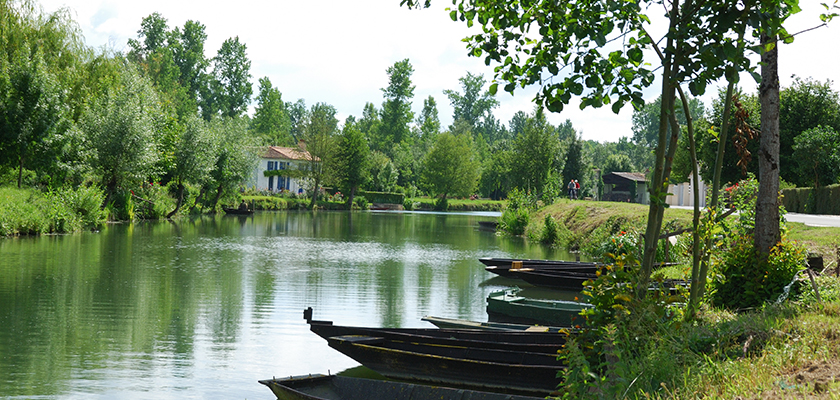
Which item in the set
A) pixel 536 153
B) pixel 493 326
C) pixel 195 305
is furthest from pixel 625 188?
pixel 493 326

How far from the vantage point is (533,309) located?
37.0ft

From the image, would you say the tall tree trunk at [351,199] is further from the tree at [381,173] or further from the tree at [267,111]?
the tree at [267,111]

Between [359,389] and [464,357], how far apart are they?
138 cm

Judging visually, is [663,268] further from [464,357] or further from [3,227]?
[3,227]

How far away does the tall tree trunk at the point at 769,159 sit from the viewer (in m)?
7.60

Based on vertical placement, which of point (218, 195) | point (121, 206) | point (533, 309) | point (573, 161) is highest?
point (573, 161)

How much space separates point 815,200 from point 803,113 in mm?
7410

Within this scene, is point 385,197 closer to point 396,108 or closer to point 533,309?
point 396,108

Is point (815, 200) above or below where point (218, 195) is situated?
above

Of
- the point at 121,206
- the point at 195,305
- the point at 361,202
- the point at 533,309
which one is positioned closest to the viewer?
the point at 533,309

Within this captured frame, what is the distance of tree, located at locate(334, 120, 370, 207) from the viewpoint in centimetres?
6900

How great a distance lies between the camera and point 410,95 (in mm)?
96125

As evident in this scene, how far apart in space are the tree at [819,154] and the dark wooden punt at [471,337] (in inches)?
1063

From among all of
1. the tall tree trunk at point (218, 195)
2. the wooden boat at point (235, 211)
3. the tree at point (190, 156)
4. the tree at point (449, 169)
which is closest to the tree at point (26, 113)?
the tree at point (190, 156)
